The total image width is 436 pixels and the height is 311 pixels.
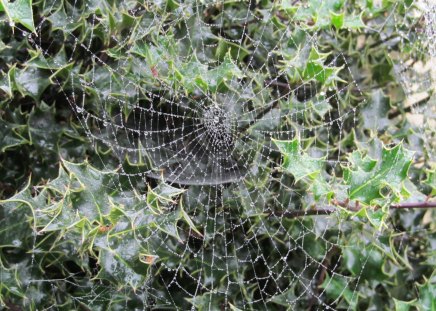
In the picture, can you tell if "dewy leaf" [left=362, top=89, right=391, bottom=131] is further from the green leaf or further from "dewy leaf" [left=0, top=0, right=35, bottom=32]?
"dewy leaf" [left=0, top=0, right=35, bottom=32]

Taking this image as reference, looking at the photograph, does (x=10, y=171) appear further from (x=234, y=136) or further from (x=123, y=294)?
(x=234, y=136)

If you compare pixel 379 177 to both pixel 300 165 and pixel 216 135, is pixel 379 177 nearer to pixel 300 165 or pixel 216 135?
pixel 300 165

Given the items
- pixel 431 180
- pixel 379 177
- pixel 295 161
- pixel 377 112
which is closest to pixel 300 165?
pixel 295 161

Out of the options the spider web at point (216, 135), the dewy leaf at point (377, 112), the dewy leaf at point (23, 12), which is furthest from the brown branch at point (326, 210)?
the dewy leaf at point (23, 12)

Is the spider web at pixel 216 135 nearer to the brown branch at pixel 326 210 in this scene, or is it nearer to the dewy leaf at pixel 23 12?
the brown branch at pixel 326 210

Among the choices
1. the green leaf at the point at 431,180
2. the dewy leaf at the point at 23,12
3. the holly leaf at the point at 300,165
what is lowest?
the green leaf at the point at 431,180
